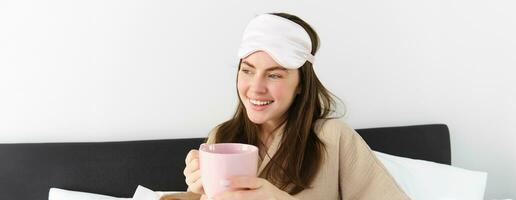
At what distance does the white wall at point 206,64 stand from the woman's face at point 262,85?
0.72 metres

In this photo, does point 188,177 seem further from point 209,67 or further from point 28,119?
point 28,119

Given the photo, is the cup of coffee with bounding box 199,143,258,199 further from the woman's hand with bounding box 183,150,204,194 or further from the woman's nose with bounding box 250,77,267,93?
the woman's nose with bounding box 250,77,267,93

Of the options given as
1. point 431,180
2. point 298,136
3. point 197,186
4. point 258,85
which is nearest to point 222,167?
point 197,186

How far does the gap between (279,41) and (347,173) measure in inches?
15.1

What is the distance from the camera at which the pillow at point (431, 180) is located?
176 cm

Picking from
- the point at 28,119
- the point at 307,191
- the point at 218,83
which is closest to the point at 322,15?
the point at 218,83

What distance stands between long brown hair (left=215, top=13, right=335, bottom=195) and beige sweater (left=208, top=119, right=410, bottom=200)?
0.02m

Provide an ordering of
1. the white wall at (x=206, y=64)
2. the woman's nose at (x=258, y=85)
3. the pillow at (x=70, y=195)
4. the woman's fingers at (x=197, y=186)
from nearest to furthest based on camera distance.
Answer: the woman's fingers at (x=197, y=186) < the woman's nose at (x=258, y=85) < the pillow at (x=70, y=195) < the white wall at (x=206, y=64)

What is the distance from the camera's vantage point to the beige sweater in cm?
123

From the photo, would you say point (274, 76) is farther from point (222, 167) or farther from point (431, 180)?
point (431, 180)

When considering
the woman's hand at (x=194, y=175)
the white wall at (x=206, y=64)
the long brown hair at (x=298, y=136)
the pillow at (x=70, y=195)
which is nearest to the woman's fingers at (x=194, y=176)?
the woman's hand at (x=194, y=175)

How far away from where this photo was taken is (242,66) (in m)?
1.22

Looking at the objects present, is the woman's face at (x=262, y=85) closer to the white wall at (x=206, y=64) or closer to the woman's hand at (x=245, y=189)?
the woman's hand at (x=245, y=189)

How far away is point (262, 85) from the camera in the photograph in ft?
3.83
